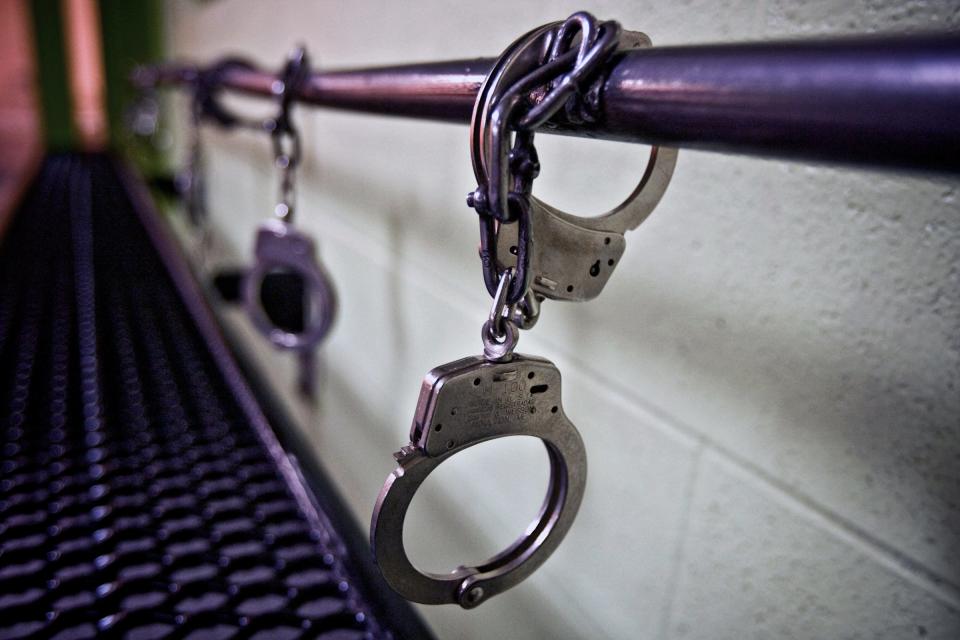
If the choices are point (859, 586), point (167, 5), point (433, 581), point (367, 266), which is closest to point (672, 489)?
point (859, 586)

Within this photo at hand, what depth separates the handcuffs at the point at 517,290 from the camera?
255 mm

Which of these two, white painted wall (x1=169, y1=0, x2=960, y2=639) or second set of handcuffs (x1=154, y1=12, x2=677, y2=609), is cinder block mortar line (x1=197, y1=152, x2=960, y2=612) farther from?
second set of handcuffs (x1=154, y1=12, x2=677, y2=609)

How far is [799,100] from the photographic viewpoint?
0.19 meters

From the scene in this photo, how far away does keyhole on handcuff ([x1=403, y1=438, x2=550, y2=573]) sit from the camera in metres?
0.71

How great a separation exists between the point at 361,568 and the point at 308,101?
396mm

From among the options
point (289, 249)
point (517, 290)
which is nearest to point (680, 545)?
point (517, 290)

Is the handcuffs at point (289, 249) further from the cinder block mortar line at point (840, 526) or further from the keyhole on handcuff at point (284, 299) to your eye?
the cinder block mortar line at point (840, 526)

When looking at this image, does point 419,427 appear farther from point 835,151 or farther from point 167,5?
point 167,5

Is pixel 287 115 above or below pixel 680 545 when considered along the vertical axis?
above

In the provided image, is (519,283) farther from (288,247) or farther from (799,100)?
(288,247)

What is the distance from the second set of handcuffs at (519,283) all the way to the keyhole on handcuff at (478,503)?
28cm

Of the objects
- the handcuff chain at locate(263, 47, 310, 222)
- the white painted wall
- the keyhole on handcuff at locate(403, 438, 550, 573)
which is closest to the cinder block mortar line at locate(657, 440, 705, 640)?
the white painted wall

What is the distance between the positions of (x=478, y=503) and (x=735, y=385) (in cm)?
45

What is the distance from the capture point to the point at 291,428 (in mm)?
677
